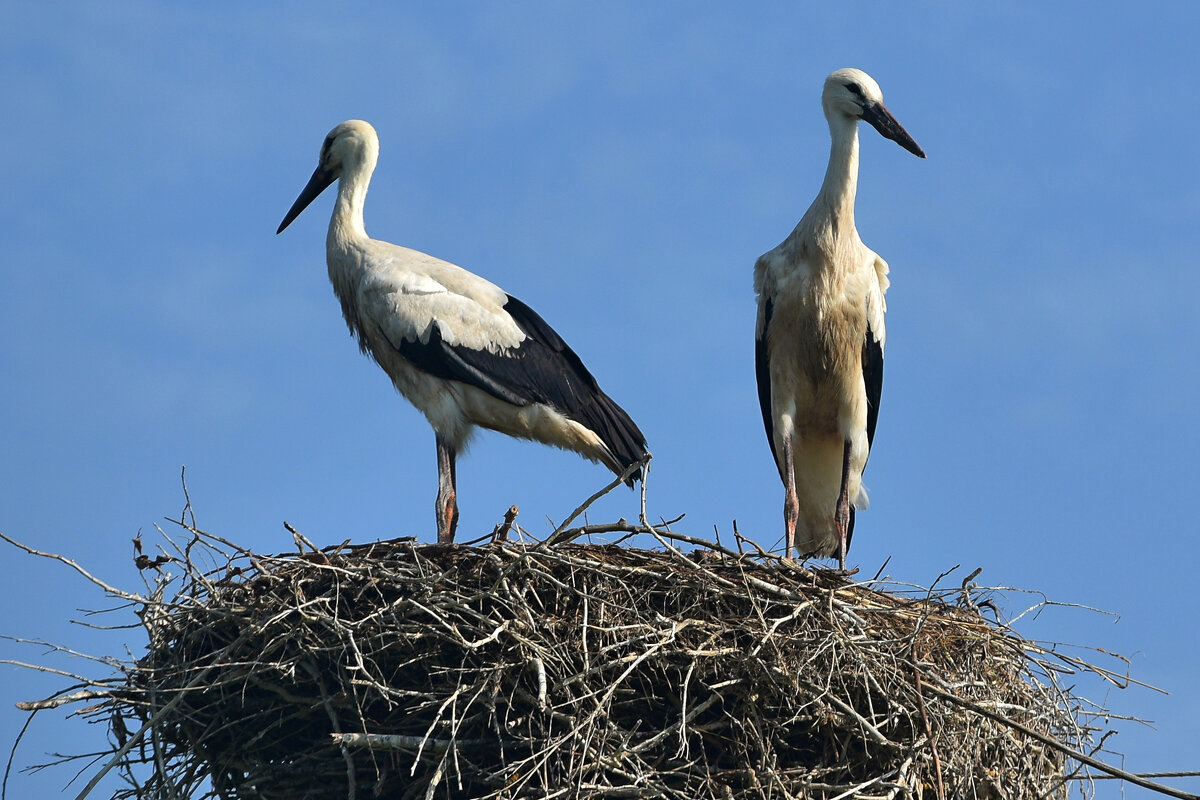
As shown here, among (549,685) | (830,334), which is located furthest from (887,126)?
(549,685)

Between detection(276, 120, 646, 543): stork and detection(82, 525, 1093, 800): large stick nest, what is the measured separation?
1.86 m

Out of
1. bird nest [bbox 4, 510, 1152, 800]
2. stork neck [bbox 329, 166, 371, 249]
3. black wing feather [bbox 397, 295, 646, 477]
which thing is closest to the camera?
bird nest [bbox 4, 510, 1152, 800]

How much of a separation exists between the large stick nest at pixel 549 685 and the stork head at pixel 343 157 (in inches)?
126

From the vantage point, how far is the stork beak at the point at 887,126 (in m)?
8.15

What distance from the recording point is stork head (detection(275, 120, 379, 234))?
341 inches

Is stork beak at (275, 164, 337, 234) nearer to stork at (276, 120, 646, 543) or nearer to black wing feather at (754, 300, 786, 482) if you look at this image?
stork at (276, 120, 646, 543)

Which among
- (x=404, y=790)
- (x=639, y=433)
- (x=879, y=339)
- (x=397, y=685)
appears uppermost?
(x=879, y=339)

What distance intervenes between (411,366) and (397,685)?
2.44m

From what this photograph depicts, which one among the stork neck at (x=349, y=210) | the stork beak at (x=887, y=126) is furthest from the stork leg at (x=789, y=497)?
the stork neck at (x=349, y=210)

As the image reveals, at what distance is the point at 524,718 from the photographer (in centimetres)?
538

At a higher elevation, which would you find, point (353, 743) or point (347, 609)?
point (347, 609)

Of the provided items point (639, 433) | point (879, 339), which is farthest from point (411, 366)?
point (879, 339)

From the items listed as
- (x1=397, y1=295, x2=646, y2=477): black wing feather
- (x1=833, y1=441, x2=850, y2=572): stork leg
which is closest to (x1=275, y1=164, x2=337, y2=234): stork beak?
(x1=397, y1=295, x2=646, y2=477): black wing feather

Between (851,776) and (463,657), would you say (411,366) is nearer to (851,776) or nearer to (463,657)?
(463,657)
